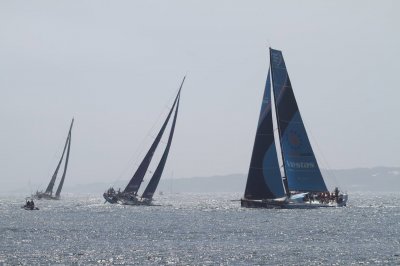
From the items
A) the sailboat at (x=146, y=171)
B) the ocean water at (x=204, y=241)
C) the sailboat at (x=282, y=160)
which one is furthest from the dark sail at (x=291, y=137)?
the sailboat at (x=146, y=171)

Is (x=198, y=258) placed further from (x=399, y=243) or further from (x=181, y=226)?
(x=181, y=226)

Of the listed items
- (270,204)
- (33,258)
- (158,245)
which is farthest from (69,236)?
(270,204)

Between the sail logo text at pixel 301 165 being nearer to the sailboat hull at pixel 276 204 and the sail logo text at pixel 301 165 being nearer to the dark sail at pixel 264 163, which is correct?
the dark sail at pixel 264 163

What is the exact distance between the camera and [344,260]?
4725 cm

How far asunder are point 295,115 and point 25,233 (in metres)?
37.2

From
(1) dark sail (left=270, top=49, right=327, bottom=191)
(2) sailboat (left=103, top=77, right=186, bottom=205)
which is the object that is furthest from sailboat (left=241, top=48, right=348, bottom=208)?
(2) sailboat (left=103, top=77, right=186, bottom=205)

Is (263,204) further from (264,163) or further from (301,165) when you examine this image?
(301,165)

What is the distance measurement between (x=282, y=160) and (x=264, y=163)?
14.6 feet

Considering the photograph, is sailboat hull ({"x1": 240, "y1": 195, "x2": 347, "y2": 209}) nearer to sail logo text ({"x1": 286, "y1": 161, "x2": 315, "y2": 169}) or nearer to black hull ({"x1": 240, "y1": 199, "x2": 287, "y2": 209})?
→ black hull ({"x1": 240, "y1": 199, "x2": 287, "y2": 209})

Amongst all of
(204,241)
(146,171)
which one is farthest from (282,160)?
(204,241)

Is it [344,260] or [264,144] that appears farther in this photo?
[264,144]

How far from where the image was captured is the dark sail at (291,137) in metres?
92.8

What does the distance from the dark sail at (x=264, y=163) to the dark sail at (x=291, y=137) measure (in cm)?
259

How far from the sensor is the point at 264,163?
89625mm
